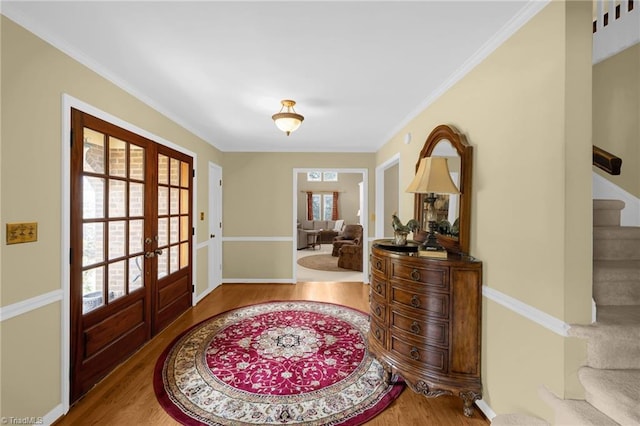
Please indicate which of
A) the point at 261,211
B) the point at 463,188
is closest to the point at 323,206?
the point at 261,211

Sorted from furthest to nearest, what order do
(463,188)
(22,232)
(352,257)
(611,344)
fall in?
1. (352,257)
2. (463,188)
3. (22,232)
4. (611,344)

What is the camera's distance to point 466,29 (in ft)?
5.44

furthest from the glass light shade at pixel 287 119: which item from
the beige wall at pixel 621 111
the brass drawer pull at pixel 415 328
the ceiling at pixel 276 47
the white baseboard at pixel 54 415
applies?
the white baseboard at pixel 54 415

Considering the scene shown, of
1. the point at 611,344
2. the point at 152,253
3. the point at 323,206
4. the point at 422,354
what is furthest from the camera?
the point at 323,206

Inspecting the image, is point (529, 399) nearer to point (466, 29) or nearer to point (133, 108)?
point (466, 29)

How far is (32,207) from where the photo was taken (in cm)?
167

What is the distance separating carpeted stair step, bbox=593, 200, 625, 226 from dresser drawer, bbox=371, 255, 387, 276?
5.09 ft

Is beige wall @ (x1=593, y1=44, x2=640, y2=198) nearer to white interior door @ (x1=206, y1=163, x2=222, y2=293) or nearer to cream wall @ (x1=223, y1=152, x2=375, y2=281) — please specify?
cream wall @ (x1=223, y1=152, x2=375, y2=281)

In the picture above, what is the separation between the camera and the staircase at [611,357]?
1.16 m

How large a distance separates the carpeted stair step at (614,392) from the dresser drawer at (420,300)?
0.69m

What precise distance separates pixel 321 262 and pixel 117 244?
5.00 meters

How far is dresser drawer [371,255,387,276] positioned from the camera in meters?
2.13

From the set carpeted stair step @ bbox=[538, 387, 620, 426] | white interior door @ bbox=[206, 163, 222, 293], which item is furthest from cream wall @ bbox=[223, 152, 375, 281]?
carpeted stair step @ bbox=[538, 387, 620, 426]

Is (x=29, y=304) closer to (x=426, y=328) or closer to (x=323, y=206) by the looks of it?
(x=426, y=328)
